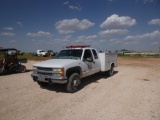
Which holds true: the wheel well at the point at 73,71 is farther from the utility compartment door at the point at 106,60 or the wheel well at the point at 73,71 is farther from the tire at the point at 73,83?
the utility compartment door at the point at 106,60

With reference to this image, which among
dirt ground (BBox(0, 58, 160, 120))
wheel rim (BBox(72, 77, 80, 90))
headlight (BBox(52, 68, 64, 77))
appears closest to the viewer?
dirt ground (BBox(0, 58, 160, 120))

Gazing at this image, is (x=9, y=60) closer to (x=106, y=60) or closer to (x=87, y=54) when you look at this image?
(x=87, y=54)

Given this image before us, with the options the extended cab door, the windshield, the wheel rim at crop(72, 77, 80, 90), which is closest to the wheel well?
the wheel rim at crop(72, 77, 80, 90)

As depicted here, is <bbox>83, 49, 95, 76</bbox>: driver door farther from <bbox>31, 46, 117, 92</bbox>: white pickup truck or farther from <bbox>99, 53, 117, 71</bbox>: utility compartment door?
<bbox>99, 53, 117, 71</bbox>: utility compartment door

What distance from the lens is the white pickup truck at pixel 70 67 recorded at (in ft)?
22.5

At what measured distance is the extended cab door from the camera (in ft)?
27.5

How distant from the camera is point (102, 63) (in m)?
10.2

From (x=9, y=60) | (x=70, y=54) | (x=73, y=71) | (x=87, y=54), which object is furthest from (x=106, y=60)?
(x=9, y=60)

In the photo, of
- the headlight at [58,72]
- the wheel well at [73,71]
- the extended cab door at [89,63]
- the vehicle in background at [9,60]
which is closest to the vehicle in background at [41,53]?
the vehicle in background at [9,60]

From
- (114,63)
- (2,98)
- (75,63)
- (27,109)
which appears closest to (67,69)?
(75,63)

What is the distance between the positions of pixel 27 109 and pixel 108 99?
3.03 metres

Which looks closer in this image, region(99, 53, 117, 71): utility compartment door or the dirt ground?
the dirt ground

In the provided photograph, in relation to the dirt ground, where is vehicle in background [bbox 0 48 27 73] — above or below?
above

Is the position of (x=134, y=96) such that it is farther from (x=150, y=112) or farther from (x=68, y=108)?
(x=68, y=108)
